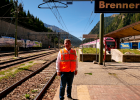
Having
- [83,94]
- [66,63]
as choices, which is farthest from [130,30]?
[66,63]

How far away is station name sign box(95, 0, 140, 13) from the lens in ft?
18.1

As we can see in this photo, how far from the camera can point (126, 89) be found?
12.6 feet

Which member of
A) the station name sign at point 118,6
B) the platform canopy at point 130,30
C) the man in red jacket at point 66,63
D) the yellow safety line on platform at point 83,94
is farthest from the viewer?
the platform canopy at point 130,30

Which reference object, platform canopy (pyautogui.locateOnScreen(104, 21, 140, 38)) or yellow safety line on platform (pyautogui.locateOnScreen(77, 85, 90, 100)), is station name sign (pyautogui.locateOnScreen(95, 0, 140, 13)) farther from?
yellow safety line on platform (pyautogui.locateOnScreen(77, 85, 90, 100))

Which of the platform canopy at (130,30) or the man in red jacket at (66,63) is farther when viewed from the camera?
the platform canopy at (130,30)

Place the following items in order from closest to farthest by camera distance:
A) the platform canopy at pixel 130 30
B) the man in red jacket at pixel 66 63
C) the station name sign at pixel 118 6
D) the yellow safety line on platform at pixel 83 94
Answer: the man in red jacket at pixel 66 63, the yellow safety line on platform at pixel 83 94, the station name sign at pixel 118 6, the platform canopy at pixel 130 30

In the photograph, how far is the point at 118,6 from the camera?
5586 millimetres

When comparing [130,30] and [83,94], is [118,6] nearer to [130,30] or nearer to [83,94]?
[83,94]

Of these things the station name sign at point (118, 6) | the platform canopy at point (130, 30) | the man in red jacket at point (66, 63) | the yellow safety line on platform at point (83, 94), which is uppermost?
the station name sign at point (118, 6)

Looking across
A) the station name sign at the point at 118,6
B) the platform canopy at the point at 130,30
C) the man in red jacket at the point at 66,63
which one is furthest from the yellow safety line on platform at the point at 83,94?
the platform canopy at the point at 130,30

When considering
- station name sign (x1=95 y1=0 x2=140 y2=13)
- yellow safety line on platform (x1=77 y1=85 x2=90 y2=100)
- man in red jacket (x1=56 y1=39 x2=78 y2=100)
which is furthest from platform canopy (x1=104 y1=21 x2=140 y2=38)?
man in red jacket (x1=56 y1=39 x2=78 y2=100)

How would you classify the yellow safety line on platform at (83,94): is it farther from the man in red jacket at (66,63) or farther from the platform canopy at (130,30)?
the platform canopy at (130,30)

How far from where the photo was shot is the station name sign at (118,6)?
217 inches

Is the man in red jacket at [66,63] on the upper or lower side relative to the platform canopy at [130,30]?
lower
